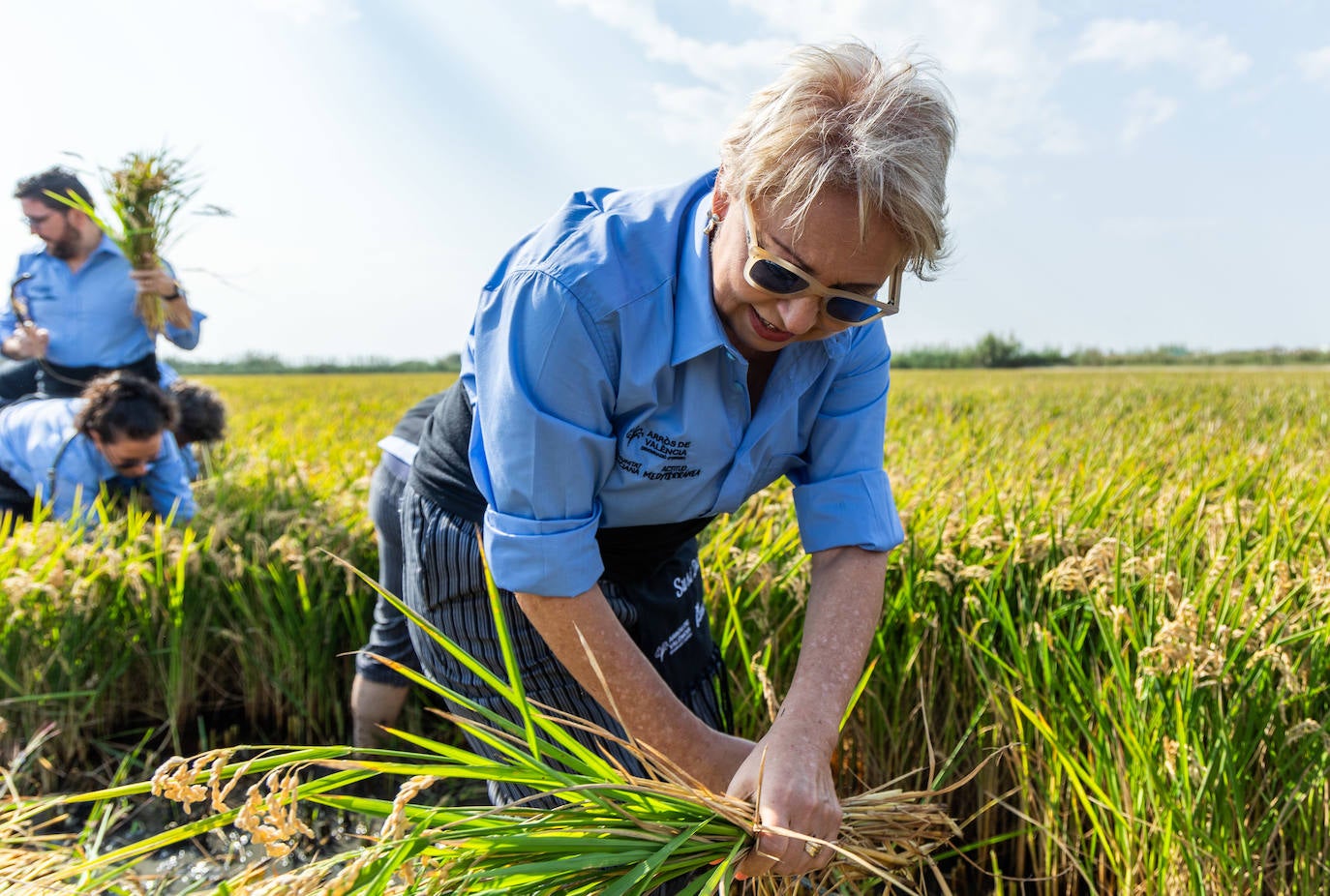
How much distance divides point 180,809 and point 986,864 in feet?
7.23

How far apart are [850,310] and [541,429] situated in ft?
1.56

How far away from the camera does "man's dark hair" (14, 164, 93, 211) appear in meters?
4.02

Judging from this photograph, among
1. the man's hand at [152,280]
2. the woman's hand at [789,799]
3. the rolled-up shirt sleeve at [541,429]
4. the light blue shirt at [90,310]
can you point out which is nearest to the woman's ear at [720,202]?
the rolled-up shirt sleeve at [541,429]

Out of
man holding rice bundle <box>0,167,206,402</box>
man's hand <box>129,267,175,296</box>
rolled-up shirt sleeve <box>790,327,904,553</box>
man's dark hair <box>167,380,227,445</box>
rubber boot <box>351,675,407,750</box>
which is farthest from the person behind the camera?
man's dark hair <box>167,380,227,445</box>

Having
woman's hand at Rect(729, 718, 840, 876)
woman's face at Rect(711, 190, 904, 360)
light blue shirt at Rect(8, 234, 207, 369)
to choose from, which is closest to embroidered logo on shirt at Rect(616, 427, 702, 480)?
woman's face at Rect(711, 190, 904, 360)

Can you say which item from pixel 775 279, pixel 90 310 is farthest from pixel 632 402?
pixel 90 310

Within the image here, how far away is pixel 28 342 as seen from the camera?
4.24m

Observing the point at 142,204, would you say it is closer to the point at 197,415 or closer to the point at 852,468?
the point at 197,415

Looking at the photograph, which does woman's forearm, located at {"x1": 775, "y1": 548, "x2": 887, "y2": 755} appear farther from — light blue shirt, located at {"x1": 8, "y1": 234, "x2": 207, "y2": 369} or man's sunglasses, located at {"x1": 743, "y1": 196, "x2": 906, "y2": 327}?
light blue shirt, located at {"x1": 8, "y1": 234, "x2": 207, "y2": 369}

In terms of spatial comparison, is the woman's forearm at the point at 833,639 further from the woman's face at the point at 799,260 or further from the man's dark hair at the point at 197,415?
the man's dark hair at the point at 197,415

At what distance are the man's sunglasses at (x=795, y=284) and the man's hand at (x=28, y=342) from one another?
433cm

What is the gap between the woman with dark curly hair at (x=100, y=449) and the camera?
346cm

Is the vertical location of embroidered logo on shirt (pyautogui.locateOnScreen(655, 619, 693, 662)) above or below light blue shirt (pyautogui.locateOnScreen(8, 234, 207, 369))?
below

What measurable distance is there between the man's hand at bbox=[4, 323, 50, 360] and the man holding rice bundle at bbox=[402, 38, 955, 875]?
367 centimetres
